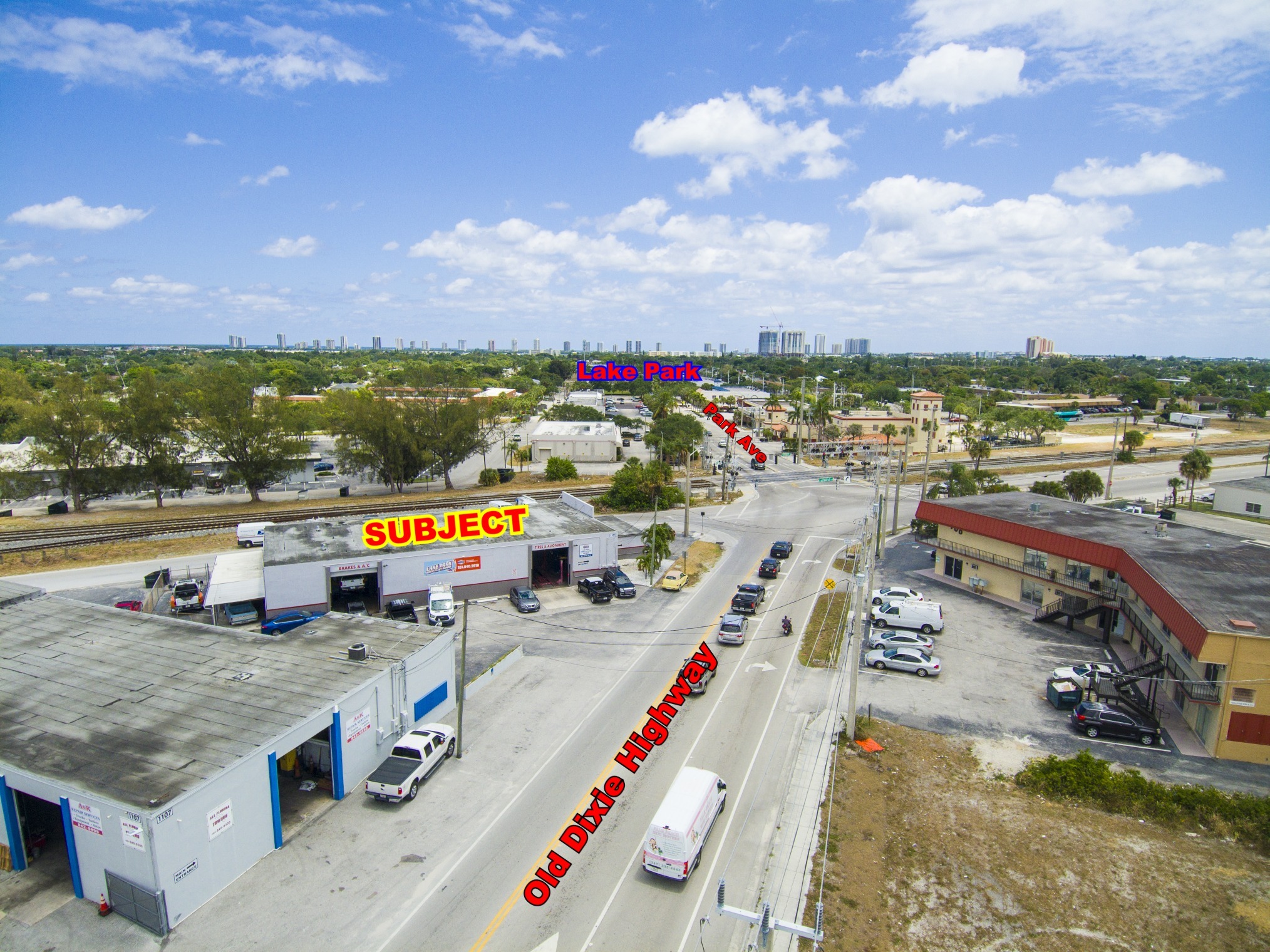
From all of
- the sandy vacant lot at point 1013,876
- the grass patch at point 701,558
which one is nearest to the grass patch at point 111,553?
the grass patch at point 701,558

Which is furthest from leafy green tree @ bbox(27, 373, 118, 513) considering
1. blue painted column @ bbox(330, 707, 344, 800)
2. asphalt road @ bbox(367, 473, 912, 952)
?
blue painted column @ bbox(330, 707, 344, 800)

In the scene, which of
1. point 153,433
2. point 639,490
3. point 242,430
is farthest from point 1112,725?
point 153,433

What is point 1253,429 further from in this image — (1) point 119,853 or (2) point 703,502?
(1) point 119,853

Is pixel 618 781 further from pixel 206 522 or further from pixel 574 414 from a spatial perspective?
pixel 574 414

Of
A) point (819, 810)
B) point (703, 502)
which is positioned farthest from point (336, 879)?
point (703, 502)

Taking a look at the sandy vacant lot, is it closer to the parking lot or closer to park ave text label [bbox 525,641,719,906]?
the parking lot

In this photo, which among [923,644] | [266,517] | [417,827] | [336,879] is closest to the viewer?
[336,879]
